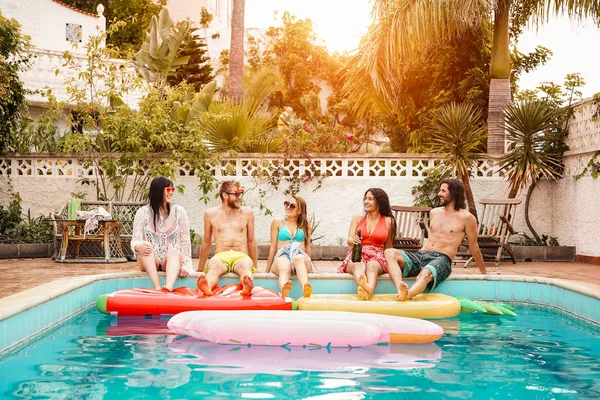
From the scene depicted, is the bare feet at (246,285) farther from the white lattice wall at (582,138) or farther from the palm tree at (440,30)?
the palm tree at (440,30)

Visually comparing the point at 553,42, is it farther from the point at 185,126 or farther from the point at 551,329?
the point at 551,329

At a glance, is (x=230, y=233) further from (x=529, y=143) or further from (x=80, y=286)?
(x=529, y=143)

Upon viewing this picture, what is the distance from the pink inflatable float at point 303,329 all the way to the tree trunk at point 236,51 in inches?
486

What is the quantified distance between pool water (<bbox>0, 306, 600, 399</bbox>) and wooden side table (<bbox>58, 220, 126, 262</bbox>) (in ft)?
15.7

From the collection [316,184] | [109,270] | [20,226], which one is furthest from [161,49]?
[109,270]

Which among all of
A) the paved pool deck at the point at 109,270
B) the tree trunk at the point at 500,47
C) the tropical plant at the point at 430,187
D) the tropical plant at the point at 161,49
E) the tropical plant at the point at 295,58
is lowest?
the paved pool deck at the point at 109,270

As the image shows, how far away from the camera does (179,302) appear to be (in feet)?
23.6

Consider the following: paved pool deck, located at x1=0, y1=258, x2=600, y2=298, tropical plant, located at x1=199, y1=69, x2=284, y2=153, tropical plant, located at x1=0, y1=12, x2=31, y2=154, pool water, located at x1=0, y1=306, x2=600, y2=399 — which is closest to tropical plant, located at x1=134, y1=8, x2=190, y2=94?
tropical plant, located at x1=199, y1=69, x2=284, y2=153

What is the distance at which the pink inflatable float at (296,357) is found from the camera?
5.22 meters

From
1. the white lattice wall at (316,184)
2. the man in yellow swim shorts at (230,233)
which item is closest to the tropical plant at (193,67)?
the white lattice wall at (316,184)

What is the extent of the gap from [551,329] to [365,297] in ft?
5.66

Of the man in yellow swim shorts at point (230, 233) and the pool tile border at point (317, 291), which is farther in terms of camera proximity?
the man in yellow swim shorts at point (230, 233)

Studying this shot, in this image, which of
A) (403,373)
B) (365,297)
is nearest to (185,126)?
(365,297)

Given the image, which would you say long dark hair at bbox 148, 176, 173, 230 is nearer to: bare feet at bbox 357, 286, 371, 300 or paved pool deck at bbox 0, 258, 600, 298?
paved pool deck at bbox 0, 258, 600, 298
